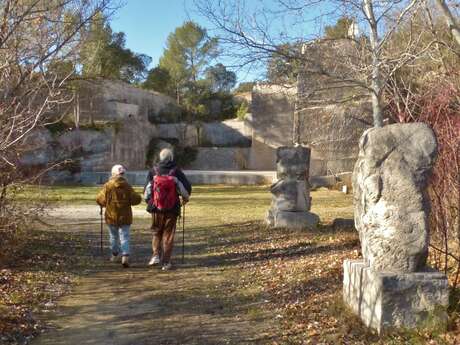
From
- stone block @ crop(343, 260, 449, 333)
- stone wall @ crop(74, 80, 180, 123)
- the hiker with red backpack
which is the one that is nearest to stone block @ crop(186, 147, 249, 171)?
stone wall @ crop(74, 80, 180, 123)

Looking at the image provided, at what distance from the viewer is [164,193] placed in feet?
28.1

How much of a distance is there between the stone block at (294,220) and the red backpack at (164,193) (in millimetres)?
4545

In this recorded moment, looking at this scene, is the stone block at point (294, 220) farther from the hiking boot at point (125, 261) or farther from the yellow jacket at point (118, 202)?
the hiking boot at point (125, 261)

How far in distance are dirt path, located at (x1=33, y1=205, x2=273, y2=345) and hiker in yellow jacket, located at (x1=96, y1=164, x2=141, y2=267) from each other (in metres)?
0.42

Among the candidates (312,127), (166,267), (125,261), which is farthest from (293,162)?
(312,127)

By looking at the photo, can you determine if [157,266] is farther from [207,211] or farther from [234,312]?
[207,211]

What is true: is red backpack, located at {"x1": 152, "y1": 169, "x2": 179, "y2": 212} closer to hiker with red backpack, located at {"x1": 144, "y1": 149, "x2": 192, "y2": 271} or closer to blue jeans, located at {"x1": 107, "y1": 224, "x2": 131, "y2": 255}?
hiker with red backpack, located at {"x1": 144, "y1": 149, "x2": 192, "y2": 271}

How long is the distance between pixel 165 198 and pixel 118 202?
2.76ft

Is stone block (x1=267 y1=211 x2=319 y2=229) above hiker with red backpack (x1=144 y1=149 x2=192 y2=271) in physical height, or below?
below

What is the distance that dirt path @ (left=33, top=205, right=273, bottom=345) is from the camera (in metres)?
5.43

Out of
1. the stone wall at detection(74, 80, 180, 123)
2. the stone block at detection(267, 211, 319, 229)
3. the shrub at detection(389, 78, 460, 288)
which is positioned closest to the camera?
the shrub at detection(389, 78, 460, 288)

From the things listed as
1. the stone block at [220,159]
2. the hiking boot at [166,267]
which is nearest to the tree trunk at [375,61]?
the hiking boot at [166,267]

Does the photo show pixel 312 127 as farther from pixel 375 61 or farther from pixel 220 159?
pixel 375 61

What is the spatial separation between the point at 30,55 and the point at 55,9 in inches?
27.0
